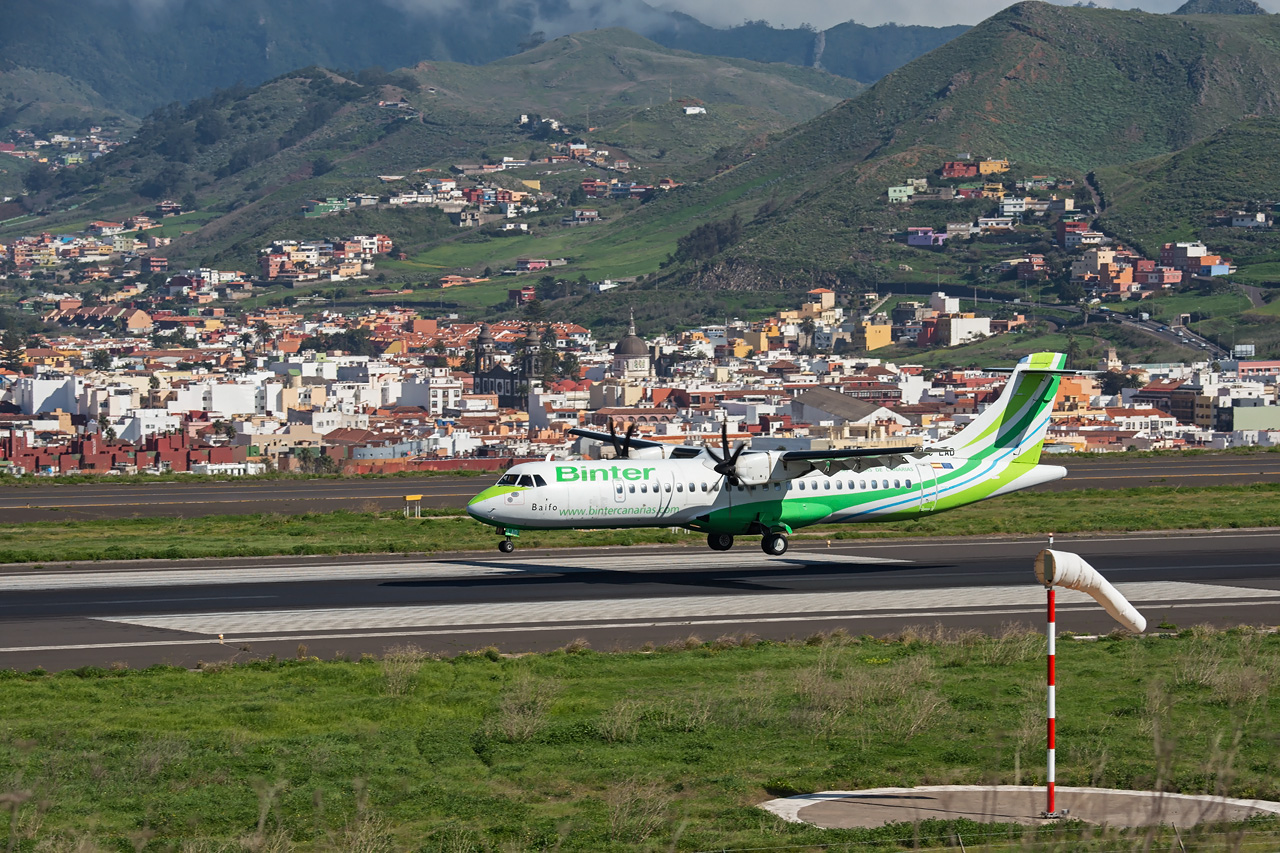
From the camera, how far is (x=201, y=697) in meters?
23.4

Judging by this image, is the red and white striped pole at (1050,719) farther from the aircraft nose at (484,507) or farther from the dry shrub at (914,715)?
the aircraft nose at (484,507)

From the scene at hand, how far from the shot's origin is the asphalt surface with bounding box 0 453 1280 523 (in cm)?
6247

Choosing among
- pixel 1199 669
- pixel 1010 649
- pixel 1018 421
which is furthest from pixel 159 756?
pixel 1018 421

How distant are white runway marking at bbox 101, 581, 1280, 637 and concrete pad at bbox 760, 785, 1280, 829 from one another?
15.2 meters

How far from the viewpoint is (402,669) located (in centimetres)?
2402

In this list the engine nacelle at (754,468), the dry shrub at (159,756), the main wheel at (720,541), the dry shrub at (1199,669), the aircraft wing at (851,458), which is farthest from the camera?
the main wheel at (720,541)

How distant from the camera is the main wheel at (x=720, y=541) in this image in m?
43.2

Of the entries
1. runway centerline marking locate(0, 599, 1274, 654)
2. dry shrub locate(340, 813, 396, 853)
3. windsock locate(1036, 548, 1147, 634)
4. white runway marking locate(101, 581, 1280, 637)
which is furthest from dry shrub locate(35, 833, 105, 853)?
white runway marking locate(101, 581, 1280, 637)

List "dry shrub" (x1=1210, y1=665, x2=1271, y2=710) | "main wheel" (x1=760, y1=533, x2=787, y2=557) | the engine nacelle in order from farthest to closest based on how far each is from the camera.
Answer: "main wheel" (x1=760, y1=533, x2=787, y2=557), the engine nacelle, "dry shrub" (x1=1210, y1=665, x2=1271, y2=710)

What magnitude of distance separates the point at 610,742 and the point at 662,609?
45.7 ft

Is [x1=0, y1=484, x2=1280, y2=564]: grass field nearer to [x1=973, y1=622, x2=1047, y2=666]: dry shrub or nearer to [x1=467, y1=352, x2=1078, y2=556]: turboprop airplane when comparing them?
[x1=467, y1=352, x2=1078, y2=556]: turboprop airplane

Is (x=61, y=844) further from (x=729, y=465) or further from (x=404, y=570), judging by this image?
(x=729, y=465)

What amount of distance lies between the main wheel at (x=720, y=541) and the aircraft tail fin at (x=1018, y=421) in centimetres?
702

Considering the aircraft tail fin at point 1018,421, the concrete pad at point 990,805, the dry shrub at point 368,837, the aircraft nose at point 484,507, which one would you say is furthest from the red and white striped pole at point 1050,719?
the aircraft tail fin at point 1018,421
